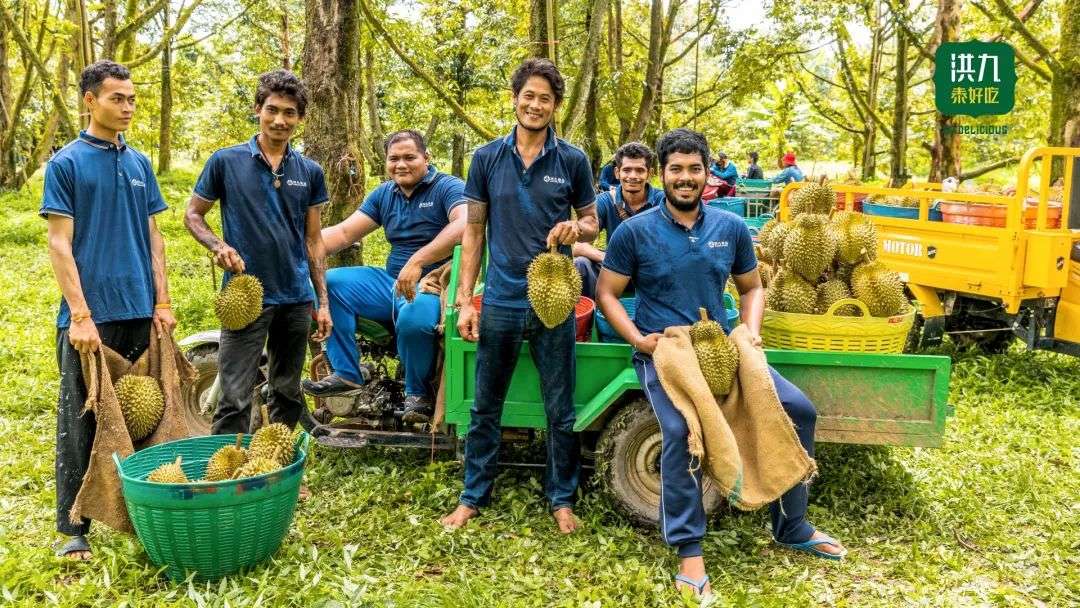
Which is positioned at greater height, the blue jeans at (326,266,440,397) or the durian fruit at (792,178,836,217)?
the durian fruit at (792,178,836,217)

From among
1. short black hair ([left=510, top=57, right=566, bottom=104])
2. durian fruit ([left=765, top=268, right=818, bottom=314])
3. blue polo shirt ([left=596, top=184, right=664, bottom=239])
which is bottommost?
durian fruit ([left=765, top=268, right=818, bottom=314])

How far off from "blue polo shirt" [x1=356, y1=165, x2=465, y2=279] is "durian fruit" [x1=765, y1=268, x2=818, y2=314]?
5.87 feet

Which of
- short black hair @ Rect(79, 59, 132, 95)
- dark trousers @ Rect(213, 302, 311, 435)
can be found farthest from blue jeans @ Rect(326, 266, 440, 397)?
short black hair @ Rect(79, 59, 132, 95)

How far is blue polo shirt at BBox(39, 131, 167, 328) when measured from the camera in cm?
358

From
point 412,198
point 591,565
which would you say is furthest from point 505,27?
point 591,565

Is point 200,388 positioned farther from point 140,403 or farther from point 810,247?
point 810,247

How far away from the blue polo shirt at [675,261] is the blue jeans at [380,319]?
1.15m

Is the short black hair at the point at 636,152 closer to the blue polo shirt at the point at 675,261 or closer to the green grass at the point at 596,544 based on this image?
the blue polo shirt at the point at 675,261

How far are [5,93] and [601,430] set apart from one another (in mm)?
18440

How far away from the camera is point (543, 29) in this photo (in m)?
7.36

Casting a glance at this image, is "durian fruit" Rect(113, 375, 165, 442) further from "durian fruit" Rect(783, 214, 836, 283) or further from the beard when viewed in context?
"durian fruit" Rect(783, 214, 836, 283)

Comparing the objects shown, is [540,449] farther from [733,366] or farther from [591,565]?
[733,366]

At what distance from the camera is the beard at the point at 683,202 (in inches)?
152

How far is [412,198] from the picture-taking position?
500cm
